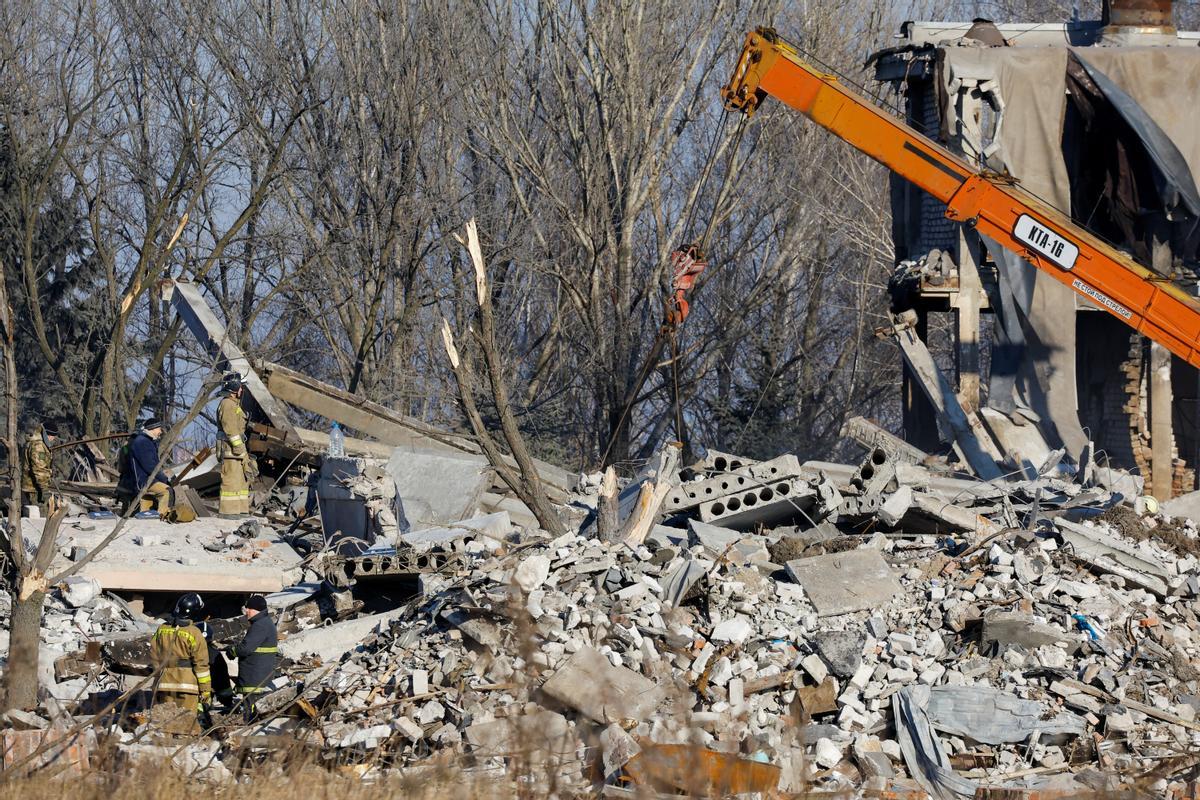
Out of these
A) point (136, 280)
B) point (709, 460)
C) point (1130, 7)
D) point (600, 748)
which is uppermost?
point (1130, 7)

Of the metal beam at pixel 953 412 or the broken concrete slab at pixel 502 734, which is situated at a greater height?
the metal beam at pixel 953 412

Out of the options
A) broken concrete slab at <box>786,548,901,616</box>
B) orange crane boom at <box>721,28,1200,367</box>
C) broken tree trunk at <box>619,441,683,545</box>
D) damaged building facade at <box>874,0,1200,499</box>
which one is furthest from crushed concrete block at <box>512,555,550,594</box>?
damaged building facade at <box>874,0,1200,499</box>

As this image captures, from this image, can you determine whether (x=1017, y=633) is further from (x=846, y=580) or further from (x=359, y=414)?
(x=359, y=414)

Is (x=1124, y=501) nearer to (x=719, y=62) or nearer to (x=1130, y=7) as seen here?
(x=1130, y=7)

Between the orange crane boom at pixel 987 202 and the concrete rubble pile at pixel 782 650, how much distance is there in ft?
10.5

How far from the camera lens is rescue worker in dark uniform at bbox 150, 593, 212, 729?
848cm

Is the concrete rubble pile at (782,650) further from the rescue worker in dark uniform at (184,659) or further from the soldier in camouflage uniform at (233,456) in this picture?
the soldier in camouflage uniform at (233,456)

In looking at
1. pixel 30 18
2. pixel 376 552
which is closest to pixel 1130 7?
pixel 376 552

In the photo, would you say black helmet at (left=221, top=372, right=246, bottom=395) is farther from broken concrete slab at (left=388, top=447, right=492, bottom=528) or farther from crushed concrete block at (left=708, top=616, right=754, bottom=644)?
crushed concrete block at (left=708, top=616, right=754, bottom=644)

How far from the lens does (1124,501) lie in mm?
11867

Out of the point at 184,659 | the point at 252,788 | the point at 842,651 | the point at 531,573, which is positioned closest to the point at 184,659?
the point at 184,659

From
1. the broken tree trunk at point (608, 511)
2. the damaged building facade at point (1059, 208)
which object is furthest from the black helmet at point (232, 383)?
the damaged building facade at point (1059, 208)

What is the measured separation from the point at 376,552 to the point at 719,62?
1633 cm

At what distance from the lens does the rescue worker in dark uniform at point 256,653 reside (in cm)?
862
